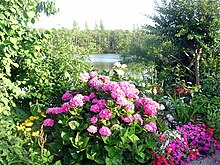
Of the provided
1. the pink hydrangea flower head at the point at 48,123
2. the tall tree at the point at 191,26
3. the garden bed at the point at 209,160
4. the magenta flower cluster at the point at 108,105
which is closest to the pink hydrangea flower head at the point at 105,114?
the magenta flower cluster at the point at 108,105

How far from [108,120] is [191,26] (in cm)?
248

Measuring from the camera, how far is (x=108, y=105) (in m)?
2.44

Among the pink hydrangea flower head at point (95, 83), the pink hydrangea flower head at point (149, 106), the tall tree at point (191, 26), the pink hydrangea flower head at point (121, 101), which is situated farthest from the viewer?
the tall tree at point (191, 26)

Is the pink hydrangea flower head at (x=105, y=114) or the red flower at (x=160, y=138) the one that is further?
the red flower at (x=160, y=138)

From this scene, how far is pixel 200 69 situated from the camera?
4836 millimetres

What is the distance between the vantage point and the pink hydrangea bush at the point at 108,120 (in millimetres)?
2350

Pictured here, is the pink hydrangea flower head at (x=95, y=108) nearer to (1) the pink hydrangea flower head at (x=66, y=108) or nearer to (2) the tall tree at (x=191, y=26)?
(1) the pink hydrangea flower head at (x=66, y=108)

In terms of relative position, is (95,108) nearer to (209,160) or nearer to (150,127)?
(150,127)

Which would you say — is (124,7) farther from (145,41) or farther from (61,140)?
(61,140)

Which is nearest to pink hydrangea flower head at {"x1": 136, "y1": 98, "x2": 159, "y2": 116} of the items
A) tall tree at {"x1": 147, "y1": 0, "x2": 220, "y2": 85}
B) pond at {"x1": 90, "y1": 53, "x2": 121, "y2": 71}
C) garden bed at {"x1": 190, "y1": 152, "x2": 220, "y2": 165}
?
garden bed at {"x1": 190, "y1": 152, "x2": 220, "y2": 165}

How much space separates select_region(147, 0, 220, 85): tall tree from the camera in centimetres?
421

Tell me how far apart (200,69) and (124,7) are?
2140 mm

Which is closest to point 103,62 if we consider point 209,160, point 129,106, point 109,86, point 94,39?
point 94,39

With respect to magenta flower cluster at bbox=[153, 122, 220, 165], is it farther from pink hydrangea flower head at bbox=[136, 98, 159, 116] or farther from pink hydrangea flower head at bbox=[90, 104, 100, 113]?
pink hydrangea flower head at bbox=[90, 104, 100, 113]
